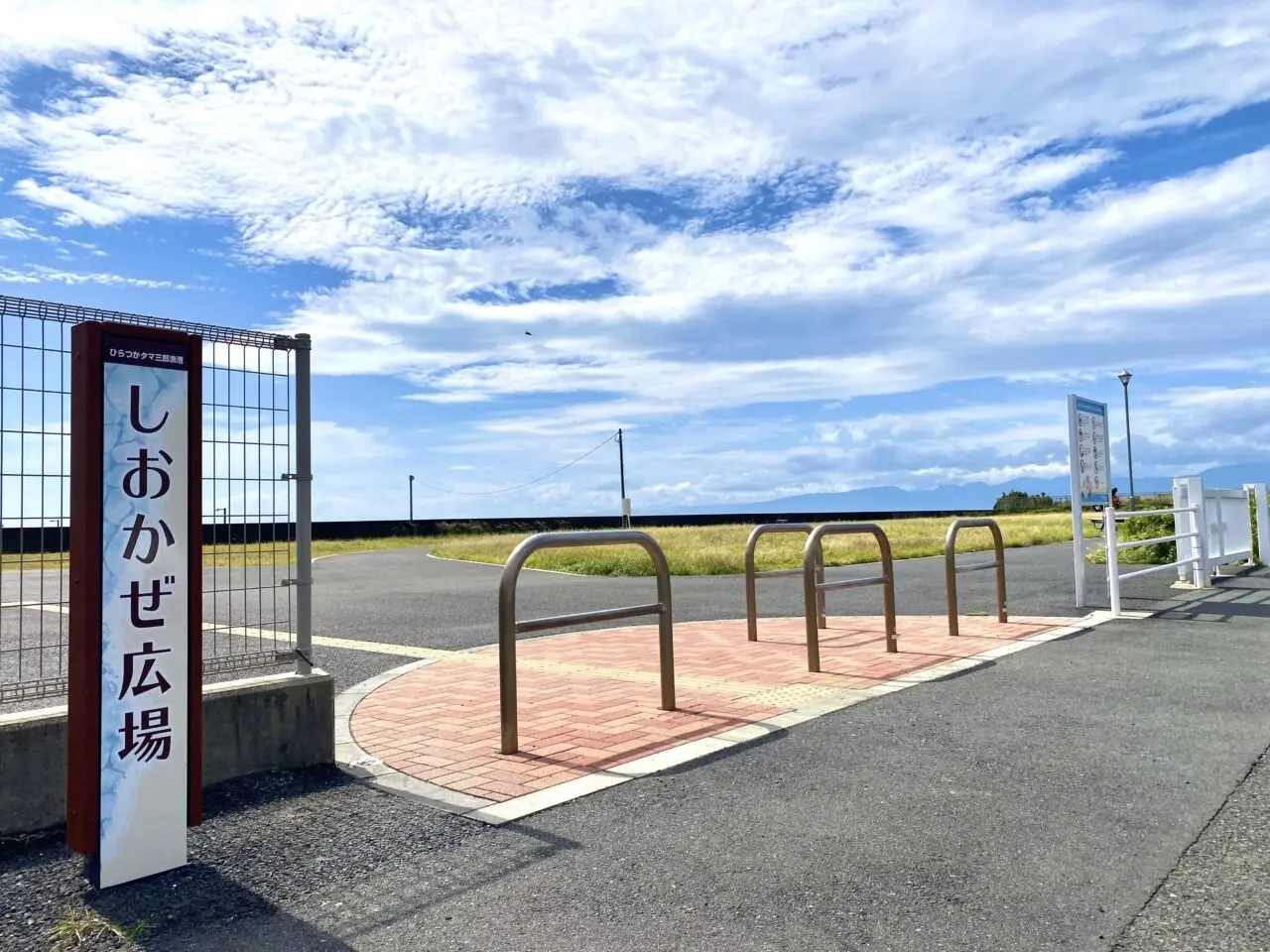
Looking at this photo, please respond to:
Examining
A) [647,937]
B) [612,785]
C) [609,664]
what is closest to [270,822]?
[612,785]

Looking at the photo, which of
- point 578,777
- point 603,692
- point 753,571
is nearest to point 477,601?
point 753,571

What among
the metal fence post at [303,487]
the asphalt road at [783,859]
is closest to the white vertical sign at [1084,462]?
the asphalt road at [783,859]

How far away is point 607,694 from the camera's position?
6375 millimetres

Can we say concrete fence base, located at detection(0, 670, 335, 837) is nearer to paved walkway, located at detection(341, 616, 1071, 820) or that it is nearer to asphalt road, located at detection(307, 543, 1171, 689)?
paved walkway, located at detection(341, 616, 1071, 820)

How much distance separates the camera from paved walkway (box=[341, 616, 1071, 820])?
15.4 feet

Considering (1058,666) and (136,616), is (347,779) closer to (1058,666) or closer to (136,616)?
(136,616)

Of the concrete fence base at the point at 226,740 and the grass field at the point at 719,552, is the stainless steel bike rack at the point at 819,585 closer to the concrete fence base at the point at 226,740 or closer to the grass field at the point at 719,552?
the concrete fence base at the point at 226,740

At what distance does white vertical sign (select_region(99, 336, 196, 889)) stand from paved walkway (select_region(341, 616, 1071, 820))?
116 centimetres

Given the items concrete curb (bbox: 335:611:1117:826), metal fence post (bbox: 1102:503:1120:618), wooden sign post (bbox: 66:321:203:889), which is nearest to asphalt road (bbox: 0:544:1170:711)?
metal fence post (bbox: 1102:503:1120:618)

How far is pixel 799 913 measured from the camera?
9.66ft

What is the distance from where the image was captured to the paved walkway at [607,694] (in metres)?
4.68

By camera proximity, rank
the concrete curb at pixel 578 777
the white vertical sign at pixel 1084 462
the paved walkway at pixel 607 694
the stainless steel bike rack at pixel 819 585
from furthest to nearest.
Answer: the white vertical sign at pixel 1084 462 → the stainless steel bike rack at pixel 819 585 → the paved walkway at pixel 607 694 → the concrete curb at pixel 578 777

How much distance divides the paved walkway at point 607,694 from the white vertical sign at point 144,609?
3.81 ft

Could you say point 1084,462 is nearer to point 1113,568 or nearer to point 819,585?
point 1113,568
